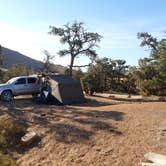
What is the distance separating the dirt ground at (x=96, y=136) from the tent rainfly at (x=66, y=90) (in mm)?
6302

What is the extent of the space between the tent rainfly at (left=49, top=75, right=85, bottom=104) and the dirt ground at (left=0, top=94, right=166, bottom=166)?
630cm

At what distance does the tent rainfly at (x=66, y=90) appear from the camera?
27234 mm

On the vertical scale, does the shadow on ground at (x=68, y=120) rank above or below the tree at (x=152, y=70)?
below

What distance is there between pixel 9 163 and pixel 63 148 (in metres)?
3.10

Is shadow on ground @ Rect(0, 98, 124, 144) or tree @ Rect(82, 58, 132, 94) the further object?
tree @ Rect(82, 58, 132, 94)

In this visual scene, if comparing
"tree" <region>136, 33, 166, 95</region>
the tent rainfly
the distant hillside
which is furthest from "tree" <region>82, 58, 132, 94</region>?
the distant hillside

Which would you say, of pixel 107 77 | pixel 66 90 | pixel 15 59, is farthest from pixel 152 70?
pixel 15 59

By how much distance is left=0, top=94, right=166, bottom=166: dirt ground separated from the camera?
45.4ft

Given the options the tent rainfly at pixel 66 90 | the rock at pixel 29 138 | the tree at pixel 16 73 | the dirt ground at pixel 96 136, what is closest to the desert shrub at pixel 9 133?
the rock at pixel 29 138

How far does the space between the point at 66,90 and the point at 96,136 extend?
11.9 meters

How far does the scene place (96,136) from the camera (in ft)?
52.1

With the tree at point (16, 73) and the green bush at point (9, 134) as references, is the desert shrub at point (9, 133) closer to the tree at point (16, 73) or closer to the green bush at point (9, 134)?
the green bush at point (9, 134)

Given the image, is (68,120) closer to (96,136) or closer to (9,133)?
(9,133)

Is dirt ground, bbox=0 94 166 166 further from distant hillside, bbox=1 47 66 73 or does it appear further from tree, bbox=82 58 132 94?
distant hillside, bbox=1 47 66 73
